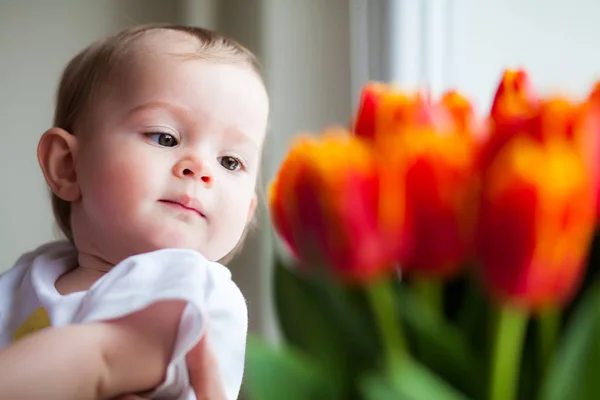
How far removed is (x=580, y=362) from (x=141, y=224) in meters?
0.60

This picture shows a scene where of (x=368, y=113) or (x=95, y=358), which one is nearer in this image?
(x=368, y=113)

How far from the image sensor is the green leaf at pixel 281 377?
24cm

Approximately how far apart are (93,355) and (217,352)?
14 centimetres

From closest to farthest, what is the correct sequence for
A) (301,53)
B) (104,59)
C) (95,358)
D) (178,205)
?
(95,358) → (178,205) → (104,59) → (301,53)

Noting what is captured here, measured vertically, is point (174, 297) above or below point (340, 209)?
below

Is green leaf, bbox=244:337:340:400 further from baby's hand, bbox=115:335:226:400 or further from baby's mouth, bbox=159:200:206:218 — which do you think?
baby's mouth, bbox=159:200:206:218

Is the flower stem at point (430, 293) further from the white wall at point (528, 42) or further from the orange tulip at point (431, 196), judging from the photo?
the white wall at point (528, 42)

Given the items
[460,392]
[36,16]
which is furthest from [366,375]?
[36,16]

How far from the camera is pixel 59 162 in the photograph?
35.2 inches

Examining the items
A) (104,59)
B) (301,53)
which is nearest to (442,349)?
(104,59)

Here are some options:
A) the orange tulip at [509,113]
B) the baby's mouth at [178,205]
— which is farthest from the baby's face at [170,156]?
the orange tulip at [509,113]

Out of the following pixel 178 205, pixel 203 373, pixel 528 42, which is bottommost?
pixel 203 373

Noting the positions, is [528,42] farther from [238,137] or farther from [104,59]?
[104,59]

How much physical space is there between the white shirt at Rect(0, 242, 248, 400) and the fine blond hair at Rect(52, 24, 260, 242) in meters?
0.22
